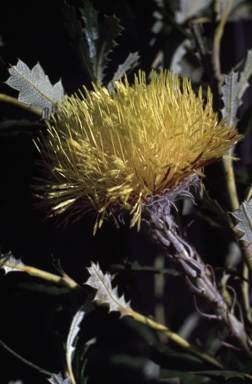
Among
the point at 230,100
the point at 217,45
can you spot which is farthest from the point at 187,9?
the point at 230,100

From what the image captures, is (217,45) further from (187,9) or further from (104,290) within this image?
(104,290)

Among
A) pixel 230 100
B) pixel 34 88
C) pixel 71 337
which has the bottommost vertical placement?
pixel 71 337

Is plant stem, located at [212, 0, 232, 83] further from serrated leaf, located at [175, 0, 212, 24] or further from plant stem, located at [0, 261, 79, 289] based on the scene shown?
plant stem, located at [0, 261, 79, 289]

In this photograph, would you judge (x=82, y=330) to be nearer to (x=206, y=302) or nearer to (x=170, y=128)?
(x=206, y=302)

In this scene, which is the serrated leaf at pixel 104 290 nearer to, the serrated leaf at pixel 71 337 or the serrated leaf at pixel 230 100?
the serrated leaf at pixel 71 337

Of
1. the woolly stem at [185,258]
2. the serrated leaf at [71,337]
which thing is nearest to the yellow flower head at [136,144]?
the woolly stem at [185,258]

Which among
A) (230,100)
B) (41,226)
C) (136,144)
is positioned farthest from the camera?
(41,226)
